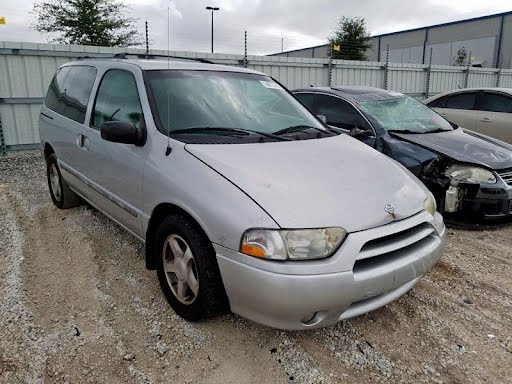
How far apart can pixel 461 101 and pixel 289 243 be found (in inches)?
285

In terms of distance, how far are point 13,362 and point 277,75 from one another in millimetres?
9568

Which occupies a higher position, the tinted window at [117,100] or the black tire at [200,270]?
the tinted window at [117,100]

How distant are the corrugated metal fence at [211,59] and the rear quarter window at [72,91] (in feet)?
13.6

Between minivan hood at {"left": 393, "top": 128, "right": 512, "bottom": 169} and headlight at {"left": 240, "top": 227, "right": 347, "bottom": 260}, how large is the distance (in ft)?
9.85

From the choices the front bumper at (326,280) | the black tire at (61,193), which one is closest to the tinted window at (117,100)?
the black tire at (61,193)

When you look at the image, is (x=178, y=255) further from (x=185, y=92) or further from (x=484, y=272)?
(x=484, y=272)

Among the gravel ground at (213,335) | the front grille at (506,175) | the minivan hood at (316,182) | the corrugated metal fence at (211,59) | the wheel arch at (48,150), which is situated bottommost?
the gravel ground at (213,335)

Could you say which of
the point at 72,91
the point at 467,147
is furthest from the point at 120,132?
the point at 467,147

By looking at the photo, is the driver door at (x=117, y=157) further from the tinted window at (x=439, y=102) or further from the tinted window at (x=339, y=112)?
the tinted window at (x=439, y=102)

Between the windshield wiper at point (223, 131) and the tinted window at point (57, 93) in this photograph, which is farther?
the tinted window at point (57, 93)

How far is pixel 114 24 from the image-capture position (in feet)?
63.8

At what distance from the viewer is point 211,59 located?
386 inches

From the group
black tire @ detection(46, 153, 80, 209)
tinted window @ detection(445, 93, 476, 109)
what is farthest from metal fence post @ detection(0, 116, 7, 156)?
tinted window @ detection(445, 93, 476, 109)

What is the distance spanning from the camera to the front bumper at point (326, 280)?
2080 mm
